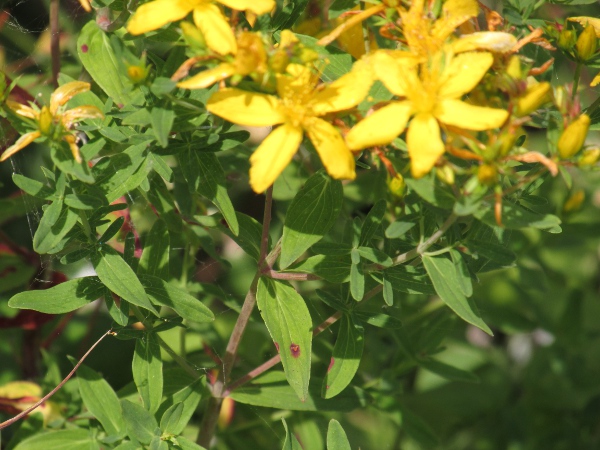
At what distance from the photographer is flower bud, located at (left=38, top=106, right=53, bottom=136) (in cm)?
95

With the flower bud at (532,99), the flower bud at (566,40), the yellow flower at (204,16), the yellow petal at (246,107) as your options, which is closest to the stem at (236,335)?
the yellow petal at (246,107)

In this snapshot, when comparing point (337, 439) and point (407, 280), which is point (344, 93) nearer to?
point (407, 280)

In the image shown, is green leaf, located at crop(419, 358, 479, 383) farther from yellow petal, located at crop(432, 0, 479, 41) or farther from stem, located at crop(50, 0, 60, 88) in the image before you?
stem, located at crop(50, 0, 60, 88)

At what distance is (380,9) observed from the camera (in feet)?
3.56

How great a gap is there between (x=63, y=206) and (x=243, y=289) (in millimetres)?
889

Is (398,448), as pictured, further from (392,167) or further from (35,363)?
(392,167)

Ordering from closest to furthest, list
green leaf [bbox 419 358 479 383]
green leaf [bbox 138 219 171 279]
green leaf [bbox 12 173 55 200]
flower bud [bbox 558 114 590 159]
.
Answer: flower bud [bbox 558 114 590 159] → green leaf [bbox 12 173 55 200] → green leaf [bbox 138 219 171 279] → green leaf [bbox 419 358 479 383]

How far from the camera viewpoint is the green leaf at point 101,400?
126cm

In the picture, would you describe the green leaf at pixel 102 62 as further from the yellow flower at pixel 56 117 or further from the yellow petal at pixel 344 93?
the yellow petal at pixel 344 93

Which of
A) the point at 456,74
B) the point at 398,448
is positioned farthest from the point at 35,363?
the point at 456,74

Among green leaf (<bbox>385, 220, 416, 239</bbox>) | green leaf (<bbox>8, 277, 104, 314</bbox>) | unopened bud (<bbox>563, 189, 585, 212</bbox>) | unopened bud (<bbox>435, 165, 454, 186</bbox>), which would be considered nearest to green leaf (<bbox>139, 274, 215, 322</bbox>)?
green leaf (<bbox>8, 277, 104, 314</bbox>)

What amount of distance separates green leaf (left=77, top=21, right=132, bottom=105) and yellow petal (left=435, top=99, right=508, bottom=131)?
46 cm

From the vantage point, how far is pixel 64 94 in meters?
1.03

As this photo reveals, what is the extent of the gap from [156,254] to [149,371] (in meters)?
0.19
